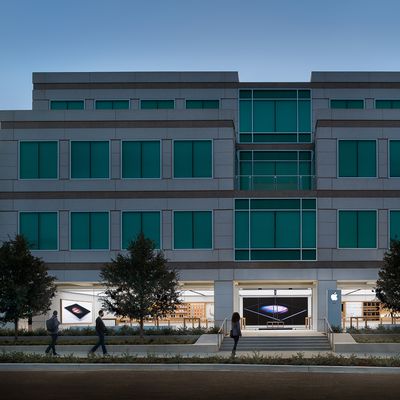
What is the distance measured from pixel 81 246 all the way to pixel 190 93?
14539 mm

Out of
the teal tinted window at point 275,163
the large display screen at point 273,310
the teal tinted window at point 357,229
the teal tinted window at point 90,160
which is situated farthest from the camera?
the teal tinted window at point 275,163

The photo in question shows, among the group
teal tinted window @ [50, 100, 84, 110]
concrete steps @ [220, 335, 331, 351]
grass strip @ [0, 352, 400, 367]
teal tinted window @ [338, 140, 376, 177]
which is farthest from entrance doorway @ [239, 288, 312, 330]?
grass strip @ [0, 352, 400, 367]

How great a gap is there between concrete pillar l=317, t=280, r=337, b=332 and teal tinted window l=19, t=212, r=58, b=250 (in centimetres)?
1490

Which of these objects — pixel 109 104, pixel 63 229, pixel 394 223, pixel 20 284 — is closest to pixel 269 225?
pixel 394 223

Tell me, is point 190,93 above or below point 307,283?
above

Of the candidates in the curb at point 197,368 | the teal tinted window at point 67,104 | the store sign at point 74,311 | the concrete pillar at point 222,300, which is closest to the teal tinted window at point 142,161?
the concrete pillar at point 222,300

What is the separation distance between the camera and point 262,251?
46.4 m

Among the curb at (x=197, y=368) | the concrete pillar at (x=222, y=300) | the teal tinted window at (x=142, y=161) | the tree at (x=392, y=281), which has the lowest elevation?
the curb at (x=197, y=368)

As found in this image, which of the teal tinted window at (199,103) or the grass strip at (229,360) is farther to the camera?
the teal tinted window at (199,103)

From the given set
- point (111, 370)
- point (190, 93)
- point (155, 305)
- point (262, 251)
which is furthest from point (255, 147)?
point (111, 370)

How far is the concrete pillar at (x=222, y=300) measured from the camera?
45.8 m

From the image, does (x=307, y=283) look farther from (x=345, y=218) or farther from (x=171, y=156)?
(x=171, y=156)

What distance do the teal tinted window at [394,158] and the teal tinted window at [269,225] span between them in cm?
500

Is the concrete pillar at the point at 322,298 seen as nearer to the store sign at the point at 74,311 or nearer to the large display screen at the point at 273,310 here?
the large display screen at the point at 273,310
